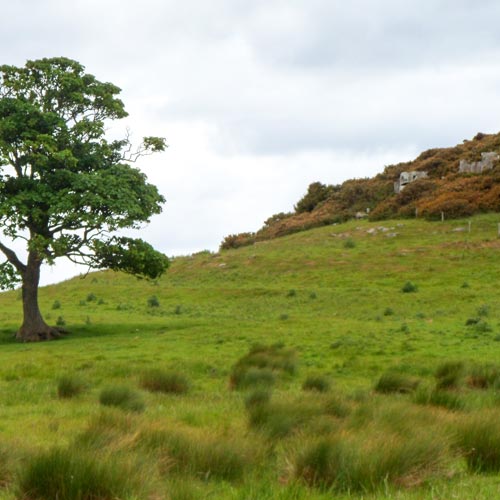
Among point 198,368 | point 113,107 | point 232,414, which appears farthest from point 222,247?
point 232,414

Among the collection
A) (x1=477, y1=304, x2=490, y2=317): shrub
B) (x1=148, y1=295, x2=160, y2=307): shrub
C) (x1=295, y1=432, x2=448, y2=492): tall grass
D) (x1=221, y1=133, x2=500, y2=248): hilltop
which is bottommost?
(x1=477, y1=304, x2=490, y2=317): shrub

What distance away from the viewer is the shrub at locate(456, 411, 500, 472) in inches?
308

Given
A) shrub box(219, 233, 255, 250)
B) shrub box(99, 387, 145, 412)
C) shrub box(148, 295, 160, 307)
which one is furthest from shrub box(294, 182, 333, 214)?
shrub box(99, 387, 145, 412)

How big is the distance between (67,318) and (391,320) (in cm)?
1647

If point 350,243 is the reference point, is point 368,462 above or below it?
below

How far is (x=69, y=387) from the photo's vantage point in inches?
544

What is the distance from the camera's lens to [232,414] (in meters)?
11.3

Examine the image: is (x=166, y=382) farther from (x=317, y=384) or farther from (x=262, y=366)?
(x=262, y=366)

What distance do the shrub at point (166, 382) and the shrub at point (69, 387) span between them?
49.7 inches

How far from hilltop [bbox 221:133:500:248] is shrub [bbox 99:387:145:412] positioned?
49.3m

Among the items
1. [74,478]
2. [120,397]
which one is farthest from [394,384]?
[74,478]

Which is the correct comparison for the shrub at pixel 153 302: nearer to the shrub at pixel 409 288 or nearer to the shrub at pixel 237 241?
the shrub at pixel 409 288

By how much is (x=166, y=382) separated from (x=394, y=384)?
184 inches

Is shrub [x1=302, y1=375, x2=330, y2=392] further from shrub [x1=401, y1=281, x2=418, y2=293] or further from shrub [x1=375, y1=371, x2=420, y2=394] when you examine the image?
shrub [x1=401, y1=281, x2=418, y2=293]
